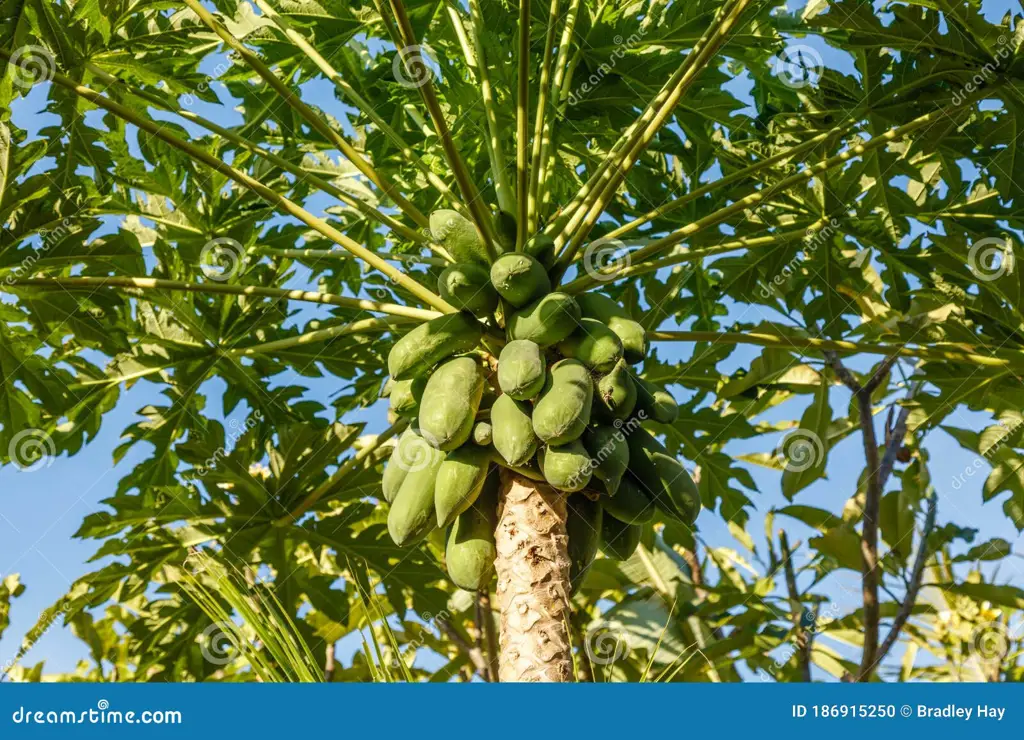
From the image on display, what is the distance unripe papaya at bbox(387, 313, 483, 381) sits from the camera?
2402mm

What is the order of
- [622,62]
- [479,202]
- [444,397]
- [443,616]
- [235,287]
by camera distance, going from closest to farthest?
[444,397] < [479,202] < [235,287] < [622,62] < [443,616]

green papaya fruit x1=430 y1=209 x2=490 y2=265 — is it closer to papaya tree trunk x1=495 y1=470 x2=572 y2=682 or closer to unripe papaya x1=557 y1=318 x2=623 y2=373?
unripe papaya x1=557 y1=318 x2=623 y2=373

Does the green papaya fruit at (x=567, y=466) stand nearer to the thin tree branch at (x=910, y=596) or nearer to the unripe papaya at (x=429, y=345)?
the unripe papaya at (x=429, y=345)

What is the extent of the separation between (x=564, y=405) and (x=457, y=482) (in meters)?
0.31

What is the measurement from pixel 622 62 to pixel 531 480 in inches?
61.6

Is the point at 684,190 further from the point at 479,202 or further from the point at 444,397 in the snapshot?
the point at 444,397

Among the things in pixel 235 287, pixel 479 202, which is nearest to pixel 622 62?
pixel 479 202

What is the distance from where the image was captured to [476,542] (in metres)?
2.43

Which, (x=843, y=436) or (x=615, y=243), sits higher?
(x=843, y=436)

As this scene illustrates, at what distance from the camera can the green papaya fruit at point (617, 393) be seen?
2.37 m

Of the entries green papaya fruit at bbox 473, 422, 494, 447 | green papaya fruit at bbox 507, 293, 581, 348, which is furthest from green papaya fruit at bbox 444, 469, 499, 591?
green papaya fruit at bbox 507, 293, 581, 348

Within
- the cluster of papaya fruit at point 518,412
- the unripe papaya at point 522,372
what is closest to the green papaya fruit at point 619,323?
the cluster of papaya fruit at point 518,412

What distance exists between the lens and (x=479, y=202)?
2.68 meters

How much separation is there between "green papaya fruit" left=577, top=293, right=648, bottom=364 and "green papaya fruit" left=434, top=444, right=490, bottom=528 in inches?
17.4
